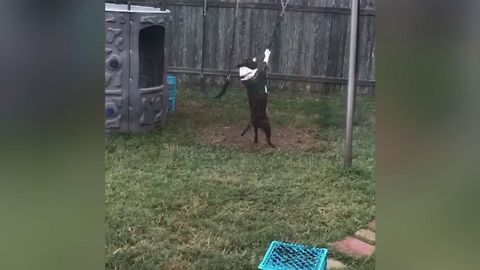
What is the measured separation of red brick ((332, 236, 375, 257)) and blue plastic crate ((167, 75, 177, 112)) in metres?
1.33

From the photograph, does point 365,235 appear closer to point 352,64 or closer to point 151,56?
point 352,64

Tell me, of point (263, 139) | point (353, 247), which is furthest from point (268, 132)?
point (353, 247)

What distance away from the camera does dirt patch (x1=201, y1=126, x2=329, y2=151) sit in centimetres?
291

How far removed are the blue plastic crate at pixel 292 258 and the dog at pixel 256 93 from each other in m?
→ 0.83

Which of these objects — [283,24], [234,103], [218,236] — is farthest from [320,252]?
[283,24]

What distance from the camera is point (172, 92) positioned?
128 inches

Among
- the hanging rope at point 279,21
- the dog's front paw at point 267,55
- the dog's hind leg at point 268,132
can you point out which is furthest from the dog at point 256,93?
the hanging rope at point 279,21

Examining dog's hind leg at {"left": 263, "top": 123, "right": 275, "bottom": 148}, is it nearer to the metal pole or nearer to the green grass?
the green grass

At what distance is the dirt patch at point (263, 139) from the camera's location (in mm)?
2910

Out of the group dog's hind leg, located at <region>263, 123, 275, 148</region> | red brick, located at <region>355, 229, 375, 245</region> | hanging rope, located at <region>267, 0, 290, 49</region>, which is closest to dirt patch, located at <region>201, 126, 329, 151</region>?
dog's hind leg, located at <region>263, 123, 275, 148</region>

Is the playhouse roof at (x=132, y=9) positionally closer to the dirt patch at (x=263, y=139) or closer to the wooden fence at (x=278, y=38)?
the wooden fence at (x=278, y=38)
